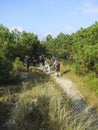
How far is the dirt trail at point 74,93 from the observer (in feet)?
60.1

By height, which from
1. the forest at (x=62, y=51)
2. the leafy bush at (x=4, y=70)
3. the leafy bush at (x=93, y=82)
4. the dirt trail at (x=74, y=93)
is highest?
the forest at (x=62, y=51)

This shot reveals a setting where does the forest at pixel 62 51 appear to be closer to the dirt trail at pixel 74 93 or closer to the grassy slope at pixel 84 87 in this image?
the grassy slope at pixel 84 87

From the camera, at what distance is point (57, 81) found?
25625 mm

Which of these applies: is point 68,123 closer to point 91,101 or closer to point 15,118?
point 15,118


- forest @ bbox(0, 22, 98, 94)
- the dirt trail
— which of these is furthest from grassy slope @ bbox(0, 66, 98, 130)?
forest @ bbox(0, 22, 98, 94)

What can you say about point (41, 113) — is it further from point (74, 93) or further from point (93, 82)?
point (93, 82)

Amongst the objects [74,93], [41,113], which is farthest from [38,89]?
[74,93]

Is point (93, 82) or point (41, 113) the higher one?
point (93, 82)

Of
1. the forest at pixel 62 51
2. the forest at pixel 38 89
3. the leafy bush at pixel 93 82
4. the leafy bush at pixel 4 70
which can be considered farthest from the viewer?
the leafy bush at pixel 4 70

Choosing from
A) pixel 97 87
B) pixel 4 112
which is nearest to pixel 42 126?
pixel 4 112

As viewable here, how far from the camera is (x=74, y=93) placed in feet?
72.1

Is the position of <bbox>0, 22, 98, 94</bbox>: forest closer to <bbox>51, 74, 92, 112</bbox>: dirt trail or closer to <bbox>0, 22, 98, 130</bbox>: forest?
<bbox>0, 22, 98, 130</bbox>: forest

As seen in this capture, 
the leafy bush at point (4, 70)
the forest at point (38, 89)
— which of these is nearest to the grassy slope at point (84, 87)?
the forest at point (38, 89)

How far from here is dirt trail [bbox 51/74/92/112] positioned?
18.3 m
